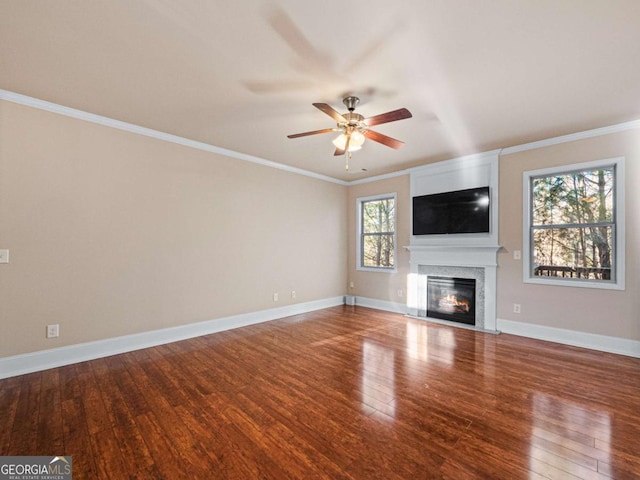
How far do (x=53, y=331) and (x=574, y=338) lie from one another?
20.1 ft

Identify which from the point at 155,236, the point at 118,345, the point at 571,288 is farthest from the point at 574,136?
the point at 118,345

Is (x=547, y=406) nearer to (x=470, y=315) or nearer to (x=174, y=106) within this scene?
(x=470, y=315)

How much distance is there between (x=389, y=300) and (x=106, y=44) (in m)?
5.33

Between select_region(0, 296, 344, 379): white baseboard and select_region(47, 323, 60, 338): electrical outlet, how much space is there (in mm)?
148

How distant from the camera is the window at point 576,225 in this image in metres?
3.58

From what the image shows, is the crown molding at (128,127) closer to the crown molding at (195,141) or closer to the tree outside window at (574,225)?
the crown molding at (195,141)

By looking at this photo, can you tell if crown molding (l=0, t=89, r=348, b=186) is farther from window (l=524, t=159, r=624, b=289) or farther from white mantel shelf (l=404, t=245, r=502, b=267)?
window (l=524, t=159, r=624, b=289)

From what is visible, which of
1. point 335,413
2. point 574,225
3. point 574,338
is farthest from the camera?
point 574,225

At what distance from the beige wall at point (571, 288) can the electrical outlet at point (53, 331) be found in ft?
18.5

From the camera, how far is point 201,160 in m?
4.22

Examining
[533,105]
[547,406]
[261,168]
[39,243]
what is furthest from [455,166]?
[39,243]

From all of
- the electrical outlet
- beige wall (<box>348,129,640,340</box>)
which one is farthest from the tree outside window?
the electrical outlet

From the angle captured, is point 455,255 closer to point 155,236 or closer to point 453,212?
point 453,212

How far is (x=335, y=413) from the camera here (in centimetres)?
223
